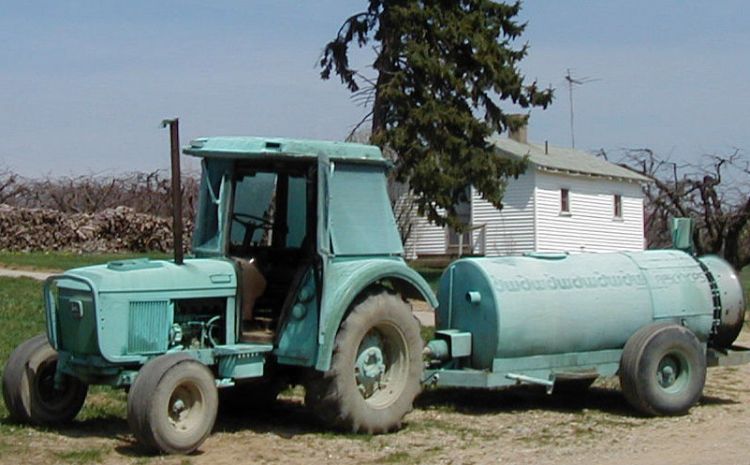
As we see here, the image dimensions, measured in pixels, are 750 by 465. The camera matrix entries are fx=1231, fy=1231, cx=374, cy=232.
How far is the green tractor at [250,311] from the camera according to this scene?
905 centimetres

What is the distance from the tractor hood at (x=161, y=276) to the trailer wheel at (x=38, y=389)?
0.85 m

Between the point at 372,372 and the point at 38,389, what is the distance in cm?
268

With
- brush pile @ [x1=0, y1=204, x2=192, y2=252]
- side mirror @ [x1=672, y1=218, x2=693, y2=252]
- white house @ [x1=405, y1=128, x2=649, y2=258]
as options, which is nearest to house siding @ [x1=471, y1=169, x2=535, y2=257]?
white house @ [x1=405, y1=128, x2=649, y2=258]

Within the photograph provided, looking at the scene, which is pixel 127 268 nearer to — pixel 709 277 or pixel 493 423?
pixel 493 423

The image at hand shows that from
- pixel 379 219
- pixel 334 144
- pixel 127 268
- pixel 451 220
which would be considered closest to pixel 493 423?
pixel 379 219

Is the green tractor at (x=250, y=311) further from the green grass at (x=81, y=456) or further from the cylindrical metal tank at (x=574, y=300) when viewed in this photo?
the cylindrical metal tank at (x=574, y=300)

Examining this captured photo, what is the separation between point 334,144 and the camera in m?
10.2

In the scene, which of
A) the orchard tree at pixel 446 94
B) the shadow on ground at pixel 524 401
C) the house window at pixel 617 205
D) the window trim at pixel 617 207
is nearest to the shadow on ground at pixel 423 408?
the shadow on ground at pixel 524 401

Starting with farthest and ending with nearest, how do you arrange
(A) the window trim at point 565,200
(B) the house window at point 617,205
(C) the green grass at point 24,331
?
(B) the house window at point 617,205, (A) the window trim at point 565,200, (C) the green grass at point 24,331

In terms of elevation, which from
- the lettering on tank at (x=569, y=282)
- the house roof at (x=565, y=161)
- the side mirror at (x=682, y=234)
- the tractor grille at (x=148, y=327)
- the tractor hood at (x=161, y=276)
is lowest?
the tractor grille at (x=148, y=327)

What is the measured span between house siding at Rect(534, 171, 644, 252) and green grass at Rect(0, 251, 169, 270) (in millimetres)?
12367

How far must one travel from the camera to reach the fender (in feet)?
31.3

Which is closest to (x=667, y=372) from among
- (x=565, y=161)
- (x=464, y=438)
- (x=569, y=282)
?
(x=569, y=282)

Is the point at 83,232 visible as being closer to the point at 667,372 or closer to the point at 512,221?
the point at 512,221
